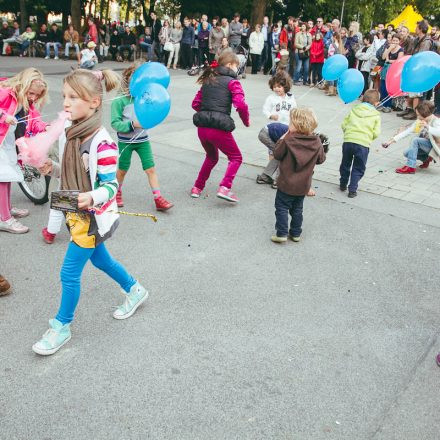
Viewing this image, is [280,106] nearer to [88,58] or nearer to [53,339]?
[53,339]

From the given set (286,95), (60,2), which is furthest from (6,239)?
(60,2)

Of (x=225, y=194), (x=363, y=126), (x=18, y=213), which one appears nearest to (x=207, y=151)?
(x=225, y=194)

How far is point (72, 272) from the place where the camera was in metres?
3.18

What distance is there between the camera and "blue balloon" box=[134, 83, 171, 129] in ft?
14.1

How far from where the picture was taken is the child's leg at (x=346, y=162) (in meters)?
6.39

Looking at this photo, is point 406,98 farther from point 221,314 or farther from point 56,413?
point 56,413

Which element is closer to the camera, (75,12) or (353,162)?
(353,162)

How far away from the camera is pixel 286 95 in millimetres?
6605

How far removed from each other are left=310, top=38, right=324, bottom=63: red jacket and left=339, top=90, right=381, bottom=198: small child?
1017cm

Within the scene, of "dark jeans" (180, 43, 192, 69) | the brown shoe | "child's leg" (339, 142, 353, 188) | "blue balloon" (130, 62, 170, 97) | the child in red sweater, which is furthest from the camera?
"dark jeans" (180, 43, 192, 69)

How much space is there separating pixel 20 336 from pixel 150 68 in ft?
8.24

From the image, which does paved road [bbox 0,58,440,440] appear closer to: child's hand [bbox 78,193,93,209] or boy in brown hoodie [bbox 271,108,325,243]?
boy in brown hoodie [bbox 271,108,325,243]

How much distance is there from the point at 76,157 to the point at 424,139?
19.9 feet

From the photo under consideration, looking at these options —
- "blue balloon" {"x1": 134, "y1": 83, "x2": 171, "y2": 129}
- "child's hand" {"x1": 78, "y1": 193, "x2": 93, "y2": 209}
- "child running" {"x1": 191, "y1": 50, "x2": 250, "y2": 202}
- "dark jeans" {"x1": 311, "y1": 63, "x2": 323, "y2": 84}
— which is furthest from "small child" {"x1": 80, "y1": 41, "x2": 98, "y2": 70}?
"child's hand" {"x1": 78, "y1": 193, "x2": 93, "y2": 209}
